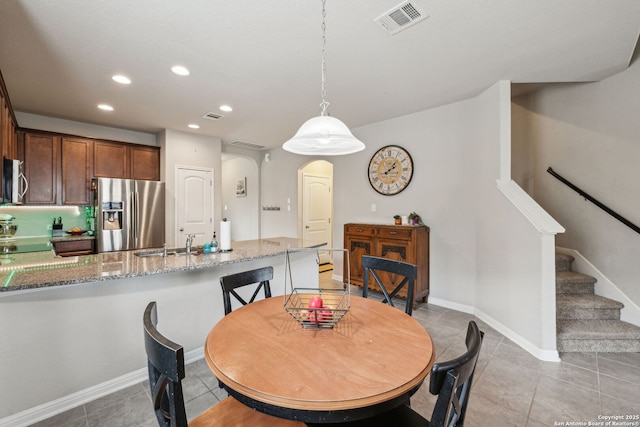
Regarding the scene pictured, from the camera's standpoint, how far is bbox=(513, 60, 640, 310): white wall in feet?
9.17

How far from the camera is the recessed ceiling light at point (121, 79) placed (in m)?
2.76

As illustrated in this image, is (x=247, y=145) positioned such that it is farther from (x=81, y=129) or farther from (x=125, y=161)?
(x=81, y=129)

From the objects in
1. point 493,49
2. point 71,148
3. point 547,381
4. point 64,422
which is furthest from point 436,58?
point 71,148

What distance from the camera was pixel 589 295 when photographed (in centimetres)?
302

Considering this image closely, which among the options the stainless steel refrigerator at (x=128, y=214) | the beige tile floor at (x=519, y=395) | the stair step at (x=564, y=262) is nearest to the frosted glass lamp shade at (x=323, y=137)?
the beige tile floor at (x=519, y=395)

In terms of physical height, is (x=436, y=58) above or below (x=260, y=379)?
above

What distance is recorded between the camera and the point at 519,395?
1.97 meters

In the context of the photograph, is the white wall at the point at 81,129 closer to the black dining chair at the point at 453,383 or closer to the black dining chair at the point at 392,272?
the black dining chair at the point at 392,272

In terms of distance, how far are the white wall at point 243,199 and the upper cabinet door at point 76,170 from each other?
2.46m

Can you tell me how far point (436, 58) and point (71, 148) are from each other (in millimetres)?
4760

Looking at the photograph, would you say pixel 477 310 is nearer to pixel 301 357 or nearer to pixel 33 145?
pixel 301 357

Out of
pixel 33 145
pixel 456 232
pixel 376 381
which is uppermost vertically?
pixel 33 145

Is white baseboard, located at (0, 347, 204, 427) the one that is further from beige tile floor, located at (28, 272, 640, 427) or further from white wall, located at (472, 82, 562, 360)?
white wall, located at (472, 82, 562, 360)

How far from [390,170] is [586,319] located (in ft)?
8.91
